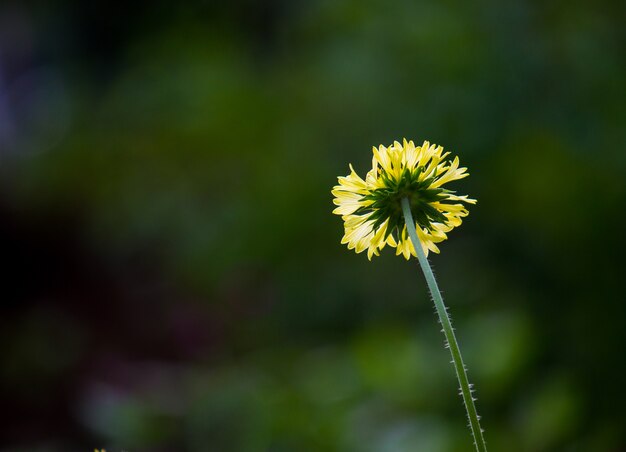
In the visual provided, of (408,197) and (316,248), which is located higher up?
(316,248)

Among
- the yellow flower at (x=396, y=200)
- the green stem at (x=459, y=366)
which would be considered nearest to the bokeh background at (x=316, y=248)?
the yellow flower at (x=396, y=200)

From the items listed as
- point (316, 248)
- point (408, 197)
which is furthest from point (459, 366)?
point (316, 248)

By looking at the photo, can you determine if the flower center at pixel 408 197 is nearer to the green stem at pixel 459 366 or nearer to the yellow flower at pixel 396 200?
the yellow flower at pixel 396 200

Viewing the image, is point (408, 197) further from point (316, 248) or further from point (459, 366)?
point (316, 248)

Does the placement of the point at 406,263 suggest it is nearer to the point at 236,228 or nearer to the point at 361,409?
the point at 236,228

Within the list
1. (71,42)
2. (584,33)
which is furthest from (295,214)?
(71,42)

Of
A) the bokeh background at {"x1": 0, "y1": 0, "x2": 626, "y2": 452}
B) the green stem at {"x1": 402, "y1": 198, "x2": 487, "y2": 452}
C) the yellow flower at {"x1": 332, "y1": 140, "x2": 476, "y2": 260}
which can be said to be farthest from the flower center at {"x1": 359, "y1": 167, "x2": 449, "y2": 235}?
the bokeh background at {"x1": 0, "y1": 0, "x2": 626, "y2": 452}
